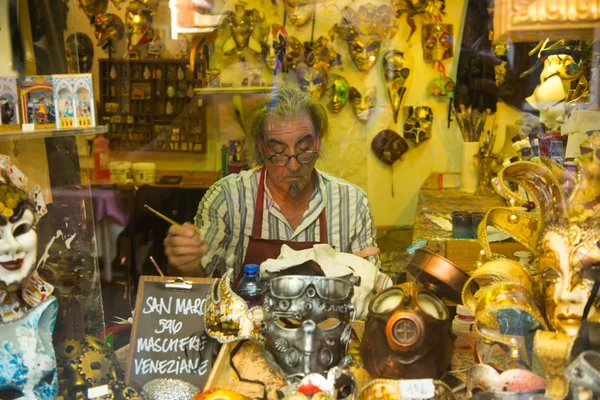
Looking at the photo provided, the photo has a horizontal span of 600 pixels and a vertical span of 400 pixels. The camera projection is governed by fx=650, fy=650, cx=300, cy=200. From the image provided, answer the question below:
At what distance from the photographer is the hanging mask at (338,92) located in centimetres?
237

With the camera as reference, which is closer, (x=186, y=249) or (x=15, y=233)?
(x=15, y=233)

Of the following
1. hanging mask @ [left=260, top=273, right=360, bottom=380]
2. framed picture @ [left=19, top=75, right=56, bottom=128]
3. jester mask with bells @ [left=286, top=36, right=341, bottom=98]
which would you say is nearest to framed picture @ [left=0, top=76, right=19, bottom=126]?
framed picture @ [left=19, top=75, right=56, bottom=128]

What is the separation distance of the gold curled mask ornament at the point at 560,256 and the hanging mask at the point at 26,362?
1040mm

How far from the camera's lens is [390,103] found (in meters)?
2.56

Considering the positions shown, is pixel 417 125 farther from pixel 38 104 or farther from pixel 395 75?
pixel 38 104

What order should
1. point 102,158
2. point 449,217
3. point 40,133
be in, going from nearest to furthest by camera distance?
point 40,133, point 449,217, point 102,158

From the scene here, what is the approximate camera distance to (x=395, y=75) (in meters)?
2.56

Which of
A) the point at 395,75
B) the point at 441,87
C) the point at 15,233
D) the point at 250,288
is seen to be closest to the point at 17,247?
the point at 15,233

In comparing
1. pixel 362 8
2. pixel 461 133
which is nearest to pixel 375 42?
pixel 362 8

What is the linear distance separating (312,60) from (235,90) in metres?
0.33

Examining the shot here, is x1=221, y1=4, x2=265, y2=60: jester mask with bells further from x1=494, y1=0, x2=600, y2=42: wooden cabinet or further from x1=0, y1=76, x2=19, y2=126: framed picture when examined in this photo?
x1=494, y1=0, x2=600, y2=42: wooden cabinet

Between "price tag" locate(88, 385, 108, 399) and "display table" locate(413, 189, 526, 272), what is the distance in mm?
1113

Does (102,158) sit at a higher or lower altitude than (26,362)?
higher

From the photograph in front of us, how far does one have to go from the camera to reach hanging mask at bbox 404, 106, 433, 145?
8.30 ft
